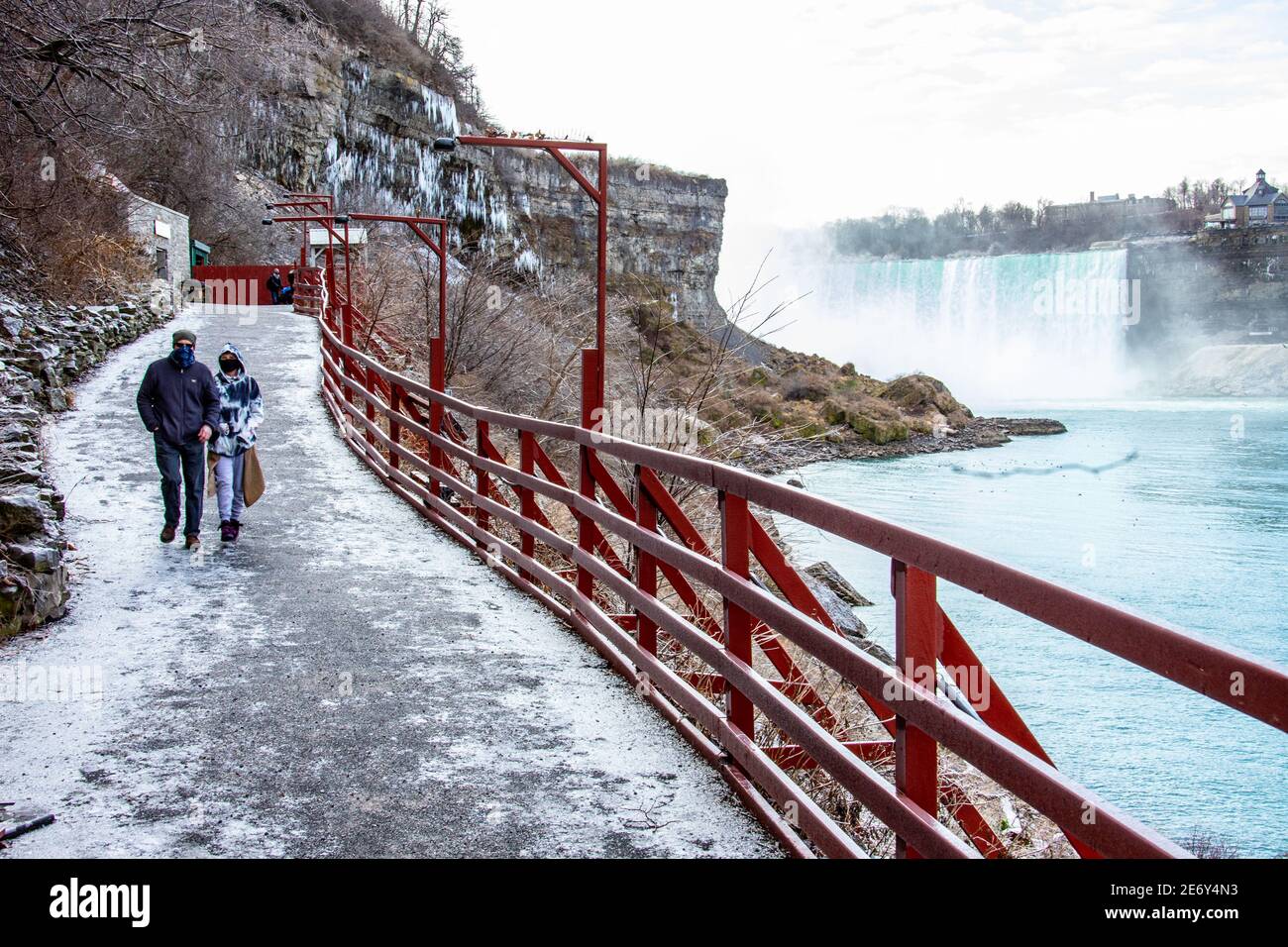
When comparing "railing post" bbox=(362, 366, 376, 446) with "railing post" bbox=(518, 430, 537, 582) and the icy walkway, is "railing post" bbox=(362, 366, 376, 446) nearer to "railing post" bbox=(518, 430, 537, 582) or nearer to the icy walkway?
the icy walkway

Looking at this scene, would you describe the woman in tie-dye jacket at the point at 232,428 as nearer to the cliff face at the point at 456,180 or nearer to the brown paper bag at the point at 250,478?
the brown paper bag at the point at 250,478

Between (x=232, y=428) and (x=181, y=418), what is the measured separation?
0.60 meters

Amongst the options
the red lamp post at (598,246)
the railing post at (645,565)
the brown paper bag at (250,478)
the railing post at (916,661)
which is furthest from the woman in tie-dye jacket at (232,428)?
the railing post at (916,661)

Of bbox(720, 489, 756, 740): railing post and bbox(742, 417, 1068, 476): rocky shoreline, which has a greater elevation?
bbox(720, 489, 756, 740): railing post

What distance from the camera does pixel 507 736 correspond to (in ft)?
17.0

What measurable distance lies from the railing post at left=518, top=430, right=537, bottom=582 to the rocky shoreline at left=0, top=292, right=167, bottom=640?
3.09m

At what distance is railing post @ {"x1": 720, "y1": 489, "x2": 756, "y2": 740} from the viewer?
4438 millimetres

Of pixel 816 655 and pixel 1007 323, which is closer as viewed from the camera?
pixel 816 655

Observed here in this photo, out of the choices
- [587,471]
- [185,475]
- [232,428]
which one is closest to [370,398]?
[232,428]

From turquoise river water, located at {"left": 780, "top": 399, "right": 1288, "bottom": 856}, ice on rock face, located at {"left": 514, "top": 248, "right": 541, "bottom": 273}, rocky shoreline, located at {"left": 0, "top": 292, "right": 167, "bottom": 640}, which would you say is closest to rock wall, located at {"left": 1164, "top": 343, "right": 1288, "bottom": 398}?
turquoise river water, located at {"left": 780, "top": 399, "right": 1288, "bottom": 856}

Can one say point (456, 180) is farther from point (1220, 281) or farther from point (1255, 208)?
point (1255, 208)

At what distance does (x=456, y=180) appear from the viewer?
7425 cm
